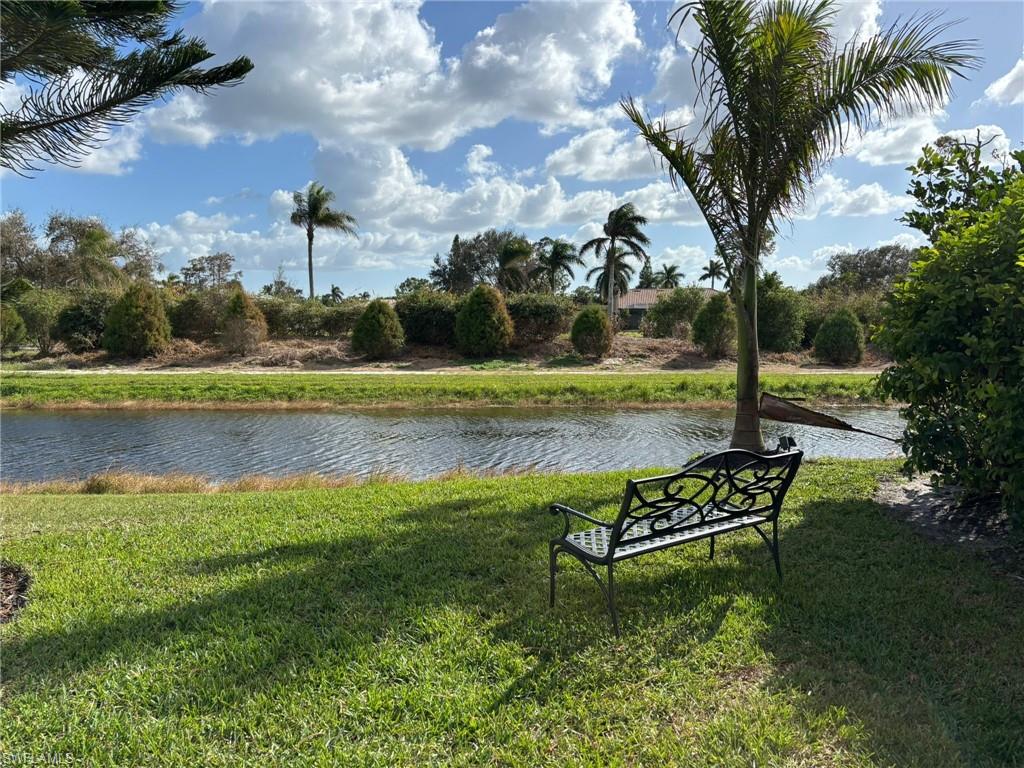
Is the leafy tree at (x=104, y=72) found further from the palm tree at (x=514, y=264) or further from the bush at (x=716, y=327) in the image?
the palm tree at (x=514, y=264)

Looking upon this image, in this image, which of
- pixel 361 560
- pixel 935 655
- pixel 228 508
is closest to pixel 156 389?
pixel 228 508

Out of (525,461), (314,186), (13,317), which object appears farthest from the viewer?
(314,186)

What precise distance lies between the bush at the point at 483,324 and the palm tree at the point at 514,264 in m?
14.4

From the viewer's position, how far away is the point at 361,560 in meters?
4.42

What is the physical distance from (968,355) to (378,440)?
11.5 metres

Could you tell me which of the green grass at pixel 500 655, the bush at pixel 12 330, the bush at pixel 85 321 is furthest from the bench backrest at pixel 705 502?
the bush at pixel 85 321

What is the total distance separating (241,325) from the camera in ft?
94.1

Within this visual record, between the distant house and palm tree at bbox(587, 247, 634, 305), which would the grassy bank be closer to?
palm tree at bbox(587, 247, 634, 305)

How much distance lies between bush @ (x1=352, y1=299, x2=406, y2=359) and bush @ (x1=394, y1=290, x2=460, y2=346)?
1693 mm

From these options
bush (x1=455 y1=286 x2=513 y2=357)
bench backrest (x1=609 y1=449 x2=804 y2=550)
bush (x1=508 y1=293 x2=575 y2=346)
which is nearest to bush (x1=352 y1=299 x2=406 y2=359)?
bush (x1=455 y1=286 x2=513 y2=357)

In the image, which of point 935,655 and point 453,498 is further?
point 453,498

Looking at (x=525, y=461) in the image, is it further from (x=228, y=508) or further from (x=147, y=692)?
(x=147, y=692)

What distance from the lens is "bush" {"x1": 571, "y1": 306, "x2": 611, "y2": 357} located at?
2798cm

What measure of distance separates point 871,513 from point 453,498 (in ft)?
13.1
